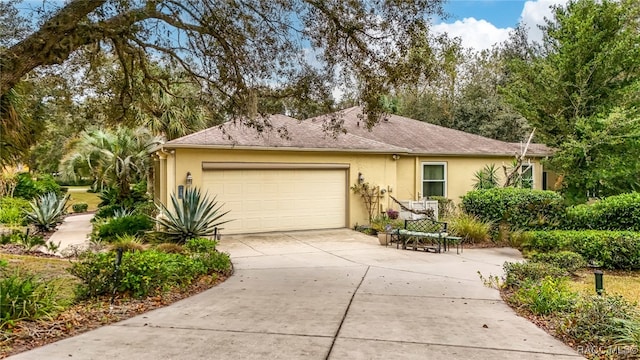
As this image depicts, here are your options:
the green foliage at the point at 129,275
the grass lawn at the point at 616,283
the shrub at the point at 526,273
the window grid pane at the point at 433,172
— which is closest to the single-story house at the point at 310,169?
the window grid pane at the point at 433,172

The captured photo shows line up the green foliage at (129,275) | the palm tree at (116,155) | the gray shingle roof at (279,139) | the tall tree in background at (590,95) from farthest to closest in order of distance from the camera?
the palm tree at (116,155), the tall tree in background at (590,95), the gray shingle roof at (279,139), the green foliage at (129,275)

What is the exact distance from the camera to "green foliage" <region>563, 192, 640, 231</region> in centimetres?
987

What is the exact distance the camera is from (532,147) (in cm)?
1817

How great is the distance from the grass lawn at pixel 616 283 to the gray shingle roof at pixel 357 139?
22.8 ft

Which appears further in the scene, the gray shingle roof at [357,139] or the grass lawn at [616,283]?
the gray shingle roof at [357,139]

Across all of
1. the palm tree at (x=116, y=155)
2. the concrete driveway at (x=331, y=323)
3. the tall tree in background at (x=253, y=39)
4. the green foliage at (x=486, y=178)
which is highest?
the tall tree in background at (x=253, y=39)

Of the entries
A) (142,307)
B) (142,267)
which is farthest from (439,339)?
(142,267)

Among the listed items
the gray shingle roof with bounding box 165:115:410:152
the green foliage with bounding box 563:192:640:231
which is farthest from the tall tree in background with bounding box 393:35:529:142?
the green foliage with bounding box 563:192:640:231

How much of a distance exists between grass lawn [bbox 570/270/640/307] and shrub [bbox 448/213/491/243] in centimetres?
302

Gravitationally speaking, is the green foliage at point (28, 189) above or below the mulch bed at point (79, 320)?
above

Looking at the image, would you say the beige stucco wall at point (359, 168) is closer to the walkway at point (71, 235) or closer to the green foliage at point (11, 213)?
the walkway at point (71, 235)

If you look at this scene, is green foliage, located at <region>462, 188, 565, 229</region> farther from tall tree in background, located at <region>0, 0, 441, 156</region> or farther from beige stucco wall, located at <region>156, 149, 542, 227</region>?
tall tree in background, located at <region>0, 0, 441, 156</region>

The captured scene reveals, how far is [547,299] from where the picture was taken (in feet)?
17.8

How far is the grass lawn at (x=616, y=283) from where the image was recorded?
7171 mm
